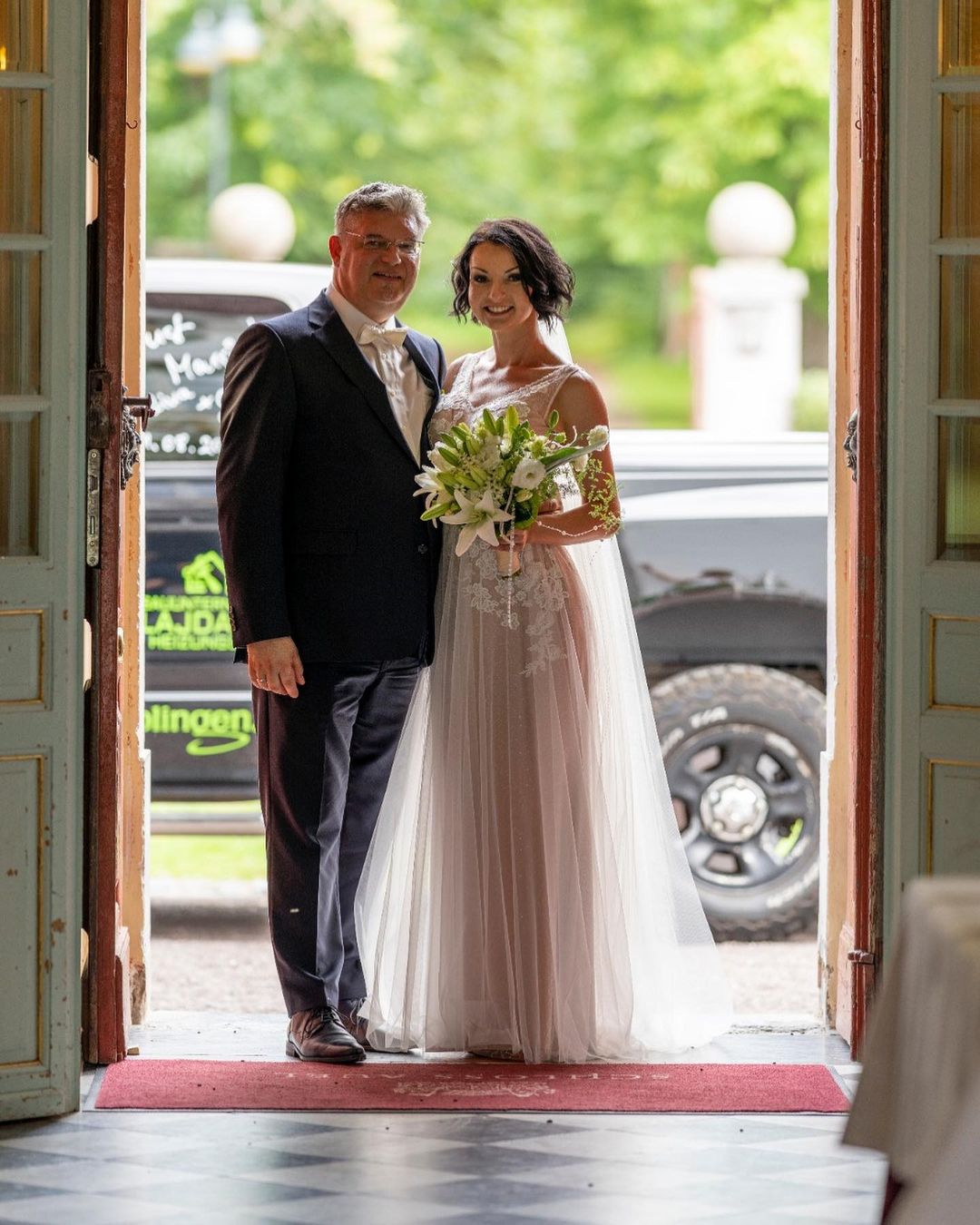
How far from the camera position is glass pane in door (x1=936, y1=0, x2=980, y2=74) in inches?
170

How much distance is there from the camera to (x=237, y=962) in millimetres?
6500

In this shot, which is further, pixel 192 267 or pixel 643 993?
pixel 192 267

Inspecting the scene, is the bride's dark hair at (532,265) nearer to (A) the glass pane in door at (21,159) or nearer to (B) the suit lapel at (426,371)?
(B) the suit lapel at (426,371)

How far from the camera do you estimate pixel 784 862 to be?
629cm

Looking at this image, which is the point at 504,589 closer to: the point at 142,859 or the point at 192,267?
the point at 142,859

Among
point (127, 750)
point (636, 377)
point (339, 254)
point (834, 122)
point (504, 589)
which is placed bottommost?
point (127, 750)

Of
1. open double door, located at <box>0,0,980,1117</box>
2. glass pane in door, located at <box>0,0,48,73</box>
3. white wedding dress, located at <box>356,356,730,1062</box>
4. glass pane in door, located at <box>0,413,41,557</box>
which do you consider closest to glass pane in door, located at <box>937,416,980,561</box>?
open double door, located at <box>0,0,980,1117</box>

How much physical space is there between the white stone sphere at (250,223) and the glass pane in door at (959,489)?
16.0 feet

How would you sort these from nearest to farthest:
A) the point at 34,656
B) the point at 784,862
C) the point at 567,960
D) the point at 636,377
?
the point at 34,656 → the point at 567,960 → the point at 784,862 → the point at 636,377

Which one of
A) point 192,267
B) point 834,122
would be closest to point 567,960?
point 834,122

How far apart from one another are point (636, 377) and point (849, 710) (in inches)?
673

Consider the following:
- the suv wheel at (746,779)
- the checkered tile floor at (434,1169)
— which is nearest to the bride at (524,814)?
the checkered tile floor at (434,1169)

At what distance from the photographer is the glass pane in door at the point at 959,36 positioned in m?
4.31

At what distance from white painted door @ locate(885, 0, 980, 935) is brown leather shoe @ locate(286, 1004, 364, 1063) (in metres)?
1.41
